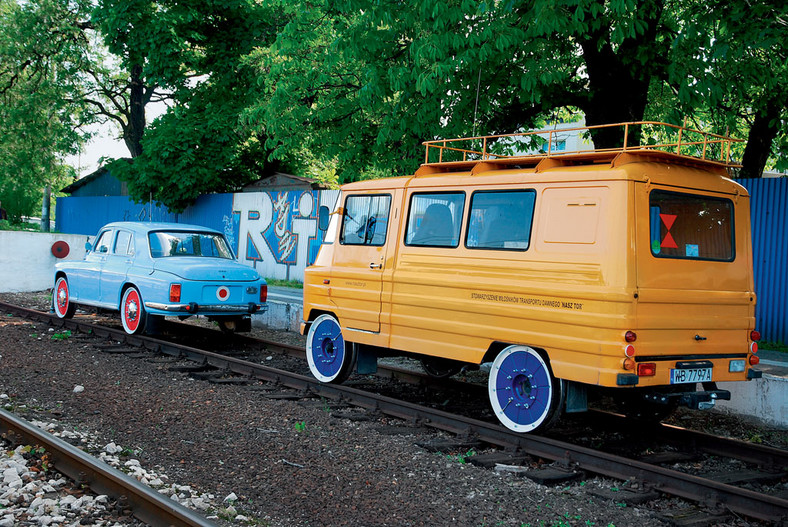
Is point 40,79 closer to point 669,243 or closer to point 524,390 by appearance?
point 524,390

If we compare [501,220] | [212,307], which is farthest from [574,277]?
[212,307]

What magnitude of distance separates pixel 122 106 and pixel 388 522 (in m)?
33.3

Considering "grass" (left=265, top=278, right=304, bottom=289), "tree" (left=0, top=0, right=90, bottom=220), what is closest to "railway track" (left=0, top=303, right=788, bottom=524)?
"grass" (left=265, top=278, right=304, bottom=289)

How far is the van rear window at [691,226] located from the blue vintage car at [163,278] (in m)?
7.00

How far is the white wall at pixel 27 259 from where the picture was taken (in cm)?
1944

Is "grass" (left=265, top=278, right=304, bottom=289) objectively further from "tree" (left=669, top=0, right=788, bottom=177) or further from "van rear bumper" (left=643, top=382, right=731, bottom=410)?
"van rear bumper" (left=643, top=382, right=731, bottom=410)

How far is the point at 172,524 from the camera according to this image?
445cm

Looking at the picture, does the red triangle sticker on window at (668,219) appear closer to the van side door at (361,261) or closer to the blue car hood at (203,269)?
the van side door at (361,261)

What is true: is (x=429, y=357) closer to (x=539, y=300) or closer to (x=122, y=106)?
(x=539, y=300)

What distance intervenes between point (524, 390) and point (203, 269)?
20.0ft

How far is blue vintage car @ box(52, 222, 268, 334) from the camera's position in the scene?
37.3ft

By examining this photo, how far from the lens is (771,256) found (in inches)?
476

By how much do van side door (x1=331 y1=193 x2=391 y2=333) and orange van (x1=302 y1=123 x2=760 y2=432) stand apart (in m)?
0.05

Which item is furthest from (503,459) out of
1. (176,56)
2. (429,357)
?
(176,56)
